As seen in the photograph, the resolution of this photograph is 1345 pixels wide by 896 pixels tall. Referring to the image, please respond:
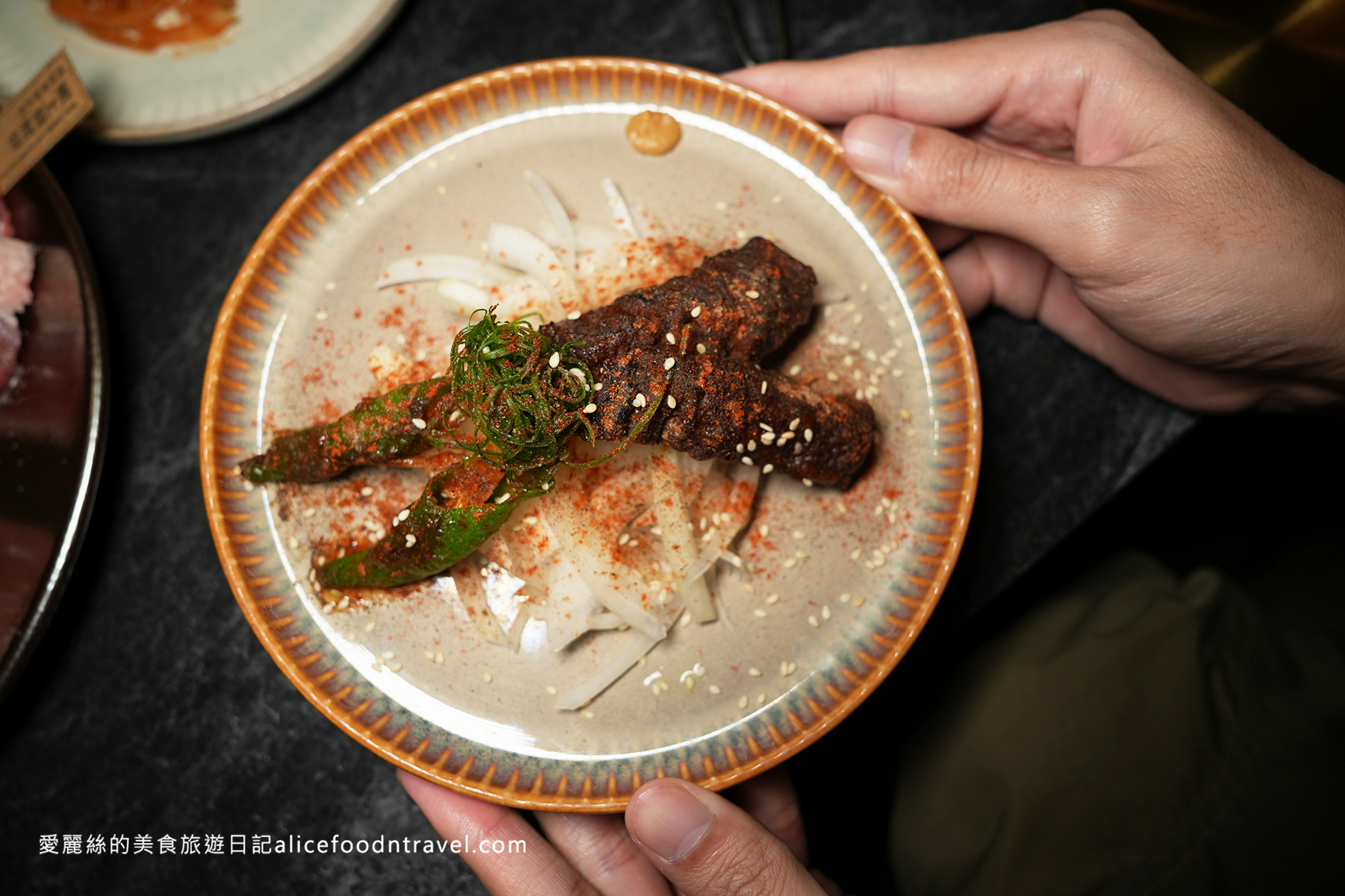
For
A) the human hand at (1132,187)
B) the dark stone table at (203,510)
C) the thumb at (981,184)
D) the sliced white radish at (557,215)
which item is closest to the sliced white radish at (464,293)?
the sliced white radish at (557,215)

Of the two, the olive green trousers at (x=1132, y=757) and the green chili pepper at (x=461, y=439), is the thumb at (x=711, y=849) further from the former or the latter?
the olive green trousers at (x=1132, y=757)

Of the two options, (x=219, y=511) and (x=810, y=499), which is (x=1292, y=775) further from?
(x=219, y=511)

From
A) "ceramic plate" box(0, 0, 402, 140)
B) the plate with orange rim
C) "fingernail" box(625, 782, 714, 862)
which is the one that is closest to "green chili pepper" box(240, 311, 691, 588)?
the plate with orange rim

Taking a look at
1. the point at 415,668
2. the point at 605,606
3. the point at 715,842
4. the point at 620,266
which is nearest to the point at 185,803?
the point at 415,668

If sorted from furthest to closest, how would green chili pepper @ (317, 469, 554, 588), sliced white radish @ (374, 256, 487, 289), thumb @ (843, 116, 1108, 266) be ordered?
sliced white radish @ (374, 256, 487, 289) → thumb @ (843, 116, 1108, 266) → green chili pepper @ (317, 469, 554, 588)

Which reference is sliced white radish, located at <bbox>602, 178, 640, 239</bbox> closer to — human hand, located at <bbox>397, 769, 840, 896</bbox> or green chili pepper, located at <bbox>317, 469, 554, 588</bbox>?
green chili pepper, located at <bbox>317, 469, 554, 588</bbox>

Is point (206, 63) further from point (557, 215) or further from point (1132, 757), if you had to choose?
point (1132, 757)
